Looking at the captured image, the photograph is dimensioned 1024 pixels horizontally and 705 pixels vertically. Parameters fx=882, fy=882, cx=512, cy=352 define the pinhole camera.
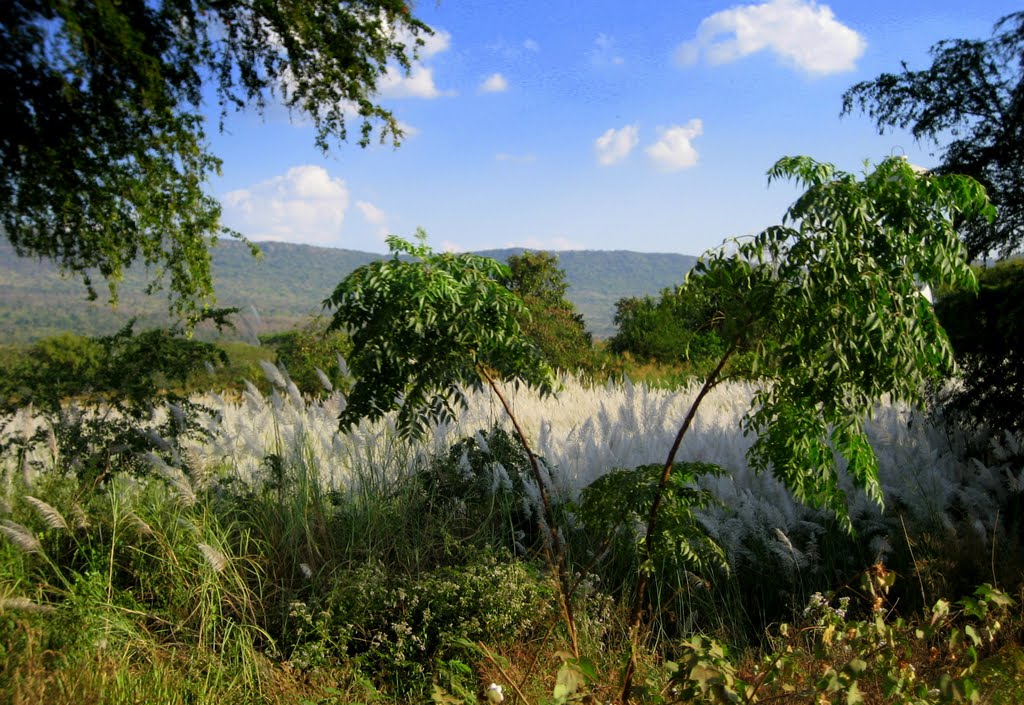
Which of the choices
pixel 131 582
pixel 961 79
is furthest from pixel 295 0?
pixel 961 79

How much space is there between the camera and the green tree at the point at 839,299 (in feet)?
11.3

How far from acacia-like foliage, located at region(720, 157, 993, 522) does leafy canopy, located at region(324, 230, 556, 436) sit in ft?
3.27

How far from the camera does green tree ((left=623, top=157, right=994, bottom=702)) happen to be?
344cm

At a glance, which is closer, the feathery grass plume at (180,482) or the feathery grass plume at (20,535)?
the feathery grass plume at (20,535)

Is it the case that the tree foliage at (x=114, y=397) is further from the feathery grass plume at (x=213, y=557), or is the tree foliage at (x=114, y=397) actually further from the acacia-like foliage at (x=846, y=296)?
the acacia-like foliage at (x=846, y=296)

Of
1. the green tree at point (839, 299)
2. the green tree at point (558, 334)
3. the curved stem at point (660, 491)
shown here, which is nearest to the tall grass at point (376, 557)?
the curved stem at point (660, 491)

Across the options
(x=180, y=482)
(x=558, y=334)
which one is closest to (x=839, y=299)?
(x=180, y=482)

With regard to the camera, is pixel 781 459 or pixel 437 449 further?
pixel 437 449

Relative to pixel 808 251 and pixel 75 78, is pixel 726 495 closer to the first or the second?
pixel 808 251

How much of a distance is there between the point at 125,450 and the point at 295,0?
13.8 feet

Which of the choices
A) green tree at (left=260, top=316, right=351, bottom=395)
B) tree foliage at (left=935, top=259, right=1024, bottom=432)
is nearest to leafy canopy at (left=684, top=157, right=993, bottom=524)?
tree foliage at (left=935, top=259, right=1024, bottom=432)

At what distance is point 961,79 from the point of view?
11.5 meters

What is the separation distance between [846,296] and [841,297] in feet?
0.06

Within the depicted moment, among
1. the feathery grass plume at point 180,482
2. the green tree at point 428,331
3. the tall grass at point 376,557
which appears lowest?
the tall grass at point 376,557
